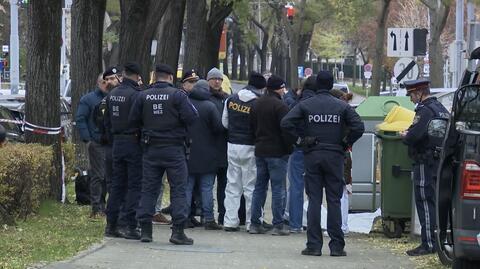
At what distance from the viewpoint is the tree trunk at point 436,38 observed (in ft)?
121

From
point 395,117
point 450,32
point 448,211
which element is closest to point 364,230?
point 395,117

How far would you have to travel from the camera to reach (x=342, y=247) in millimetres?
10758

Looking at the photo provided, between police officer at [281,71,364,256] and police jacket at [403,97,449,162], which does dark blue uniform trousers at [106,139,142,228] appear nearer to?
police officer at [281,71,364,256]

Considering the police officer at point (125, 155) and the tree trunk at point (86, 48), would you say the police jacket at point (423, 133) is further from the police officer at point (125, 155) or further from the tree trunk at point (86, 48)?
the tree trunk at point (86, 48)

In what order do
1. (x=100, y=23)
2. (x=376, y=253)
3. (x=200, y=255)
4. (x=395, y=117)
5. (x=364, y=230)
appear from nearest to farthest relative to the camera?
(x=200, y=255), (x=376, y=253), (x=395, y=117), (x=364, y=230), (x=100, y=23)

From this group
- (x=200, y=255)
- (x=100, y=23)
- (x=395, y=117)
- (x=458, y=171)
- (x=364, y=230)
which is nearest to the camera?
(x=458, y=171)

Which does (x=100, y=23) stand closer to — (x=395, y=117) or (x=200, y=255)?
(x=395, y=117)

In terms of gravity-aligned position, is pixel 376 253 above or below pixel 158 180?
below

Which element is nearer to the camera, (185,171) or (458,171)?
(458,171)

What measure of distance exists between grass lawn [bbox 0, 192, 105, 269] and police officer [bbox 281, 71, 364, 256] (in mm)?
2366

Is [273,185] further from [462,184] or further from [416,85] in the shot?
[462,184]

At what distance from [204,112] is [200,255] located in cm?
294

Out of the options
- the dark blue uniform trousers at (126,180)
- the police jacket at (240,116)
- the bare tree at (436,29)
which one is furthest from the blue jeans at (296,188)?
the bare tree at (436,29)

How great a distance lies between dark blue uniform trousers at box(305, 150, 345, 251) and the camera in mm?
10602
